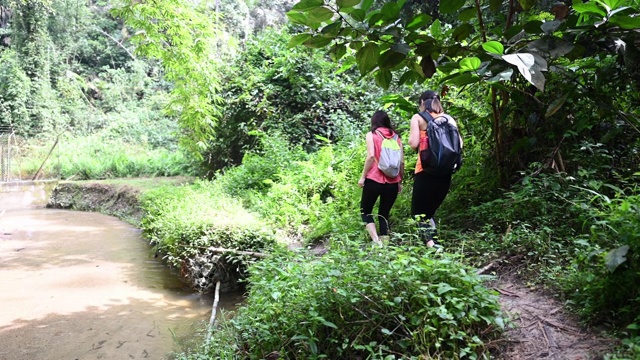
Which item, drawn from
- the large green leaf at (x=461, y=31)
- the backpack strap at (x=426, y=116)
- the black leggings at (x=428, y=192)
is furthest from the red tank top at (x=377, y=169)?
the large green leaf at (x=461, y=31)

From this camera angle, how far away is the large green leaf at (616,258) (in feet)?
6.78

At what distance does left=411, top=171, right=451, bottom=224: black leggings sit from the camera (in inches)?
151

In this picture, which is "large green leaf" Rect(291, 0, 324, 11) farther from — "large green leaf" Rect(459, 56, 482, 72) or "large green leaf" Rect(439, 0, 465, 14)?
"large green leaf" Rect(459, 56, 482, 72)

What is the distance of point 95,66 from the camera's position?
29.3 metres

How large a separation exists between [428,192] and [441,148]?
459mm

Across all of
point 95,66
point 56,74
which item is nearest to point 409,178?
point 56,74

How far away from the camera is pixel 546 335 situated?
2.41 m

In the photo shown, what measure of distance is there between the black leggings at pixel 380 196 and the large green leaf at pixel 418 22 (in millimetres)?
2159

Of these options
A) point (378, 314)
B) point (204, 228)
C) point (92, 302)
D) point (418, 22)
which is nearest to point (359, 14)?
point (418, 22)

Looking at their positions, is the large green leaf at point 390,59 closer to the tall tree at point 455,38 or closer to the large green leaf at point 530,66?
the tall tree at point 455,38

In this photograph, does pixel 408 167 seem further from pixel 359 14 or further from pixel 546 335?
pixel 359 14

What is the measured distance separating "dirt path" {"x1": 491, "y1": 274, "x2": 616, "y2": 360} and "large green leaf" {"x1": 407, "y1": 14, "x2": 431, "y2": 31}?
1.73m

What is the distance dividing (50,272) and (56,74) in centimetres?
2333

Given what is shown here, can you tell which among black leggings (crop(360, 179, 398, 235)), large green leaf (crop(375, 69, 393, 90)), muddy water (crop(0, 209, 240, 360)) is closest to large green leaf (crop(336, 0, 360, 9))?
large green leaf (crop(375, 69, 393, 90))
